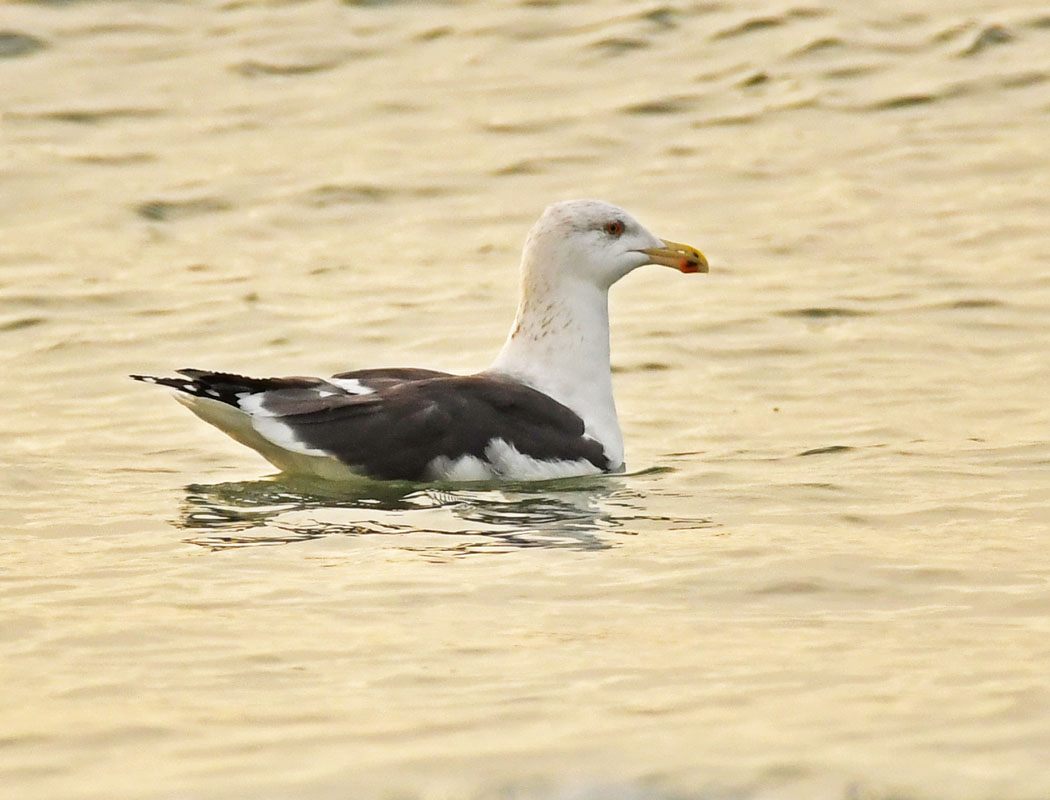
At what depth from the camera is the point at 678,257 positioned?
10617 millimetres

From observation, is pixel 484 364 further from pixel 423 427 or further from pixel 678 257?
pixel 423 427

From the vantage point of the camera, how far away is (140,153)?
57.9ft

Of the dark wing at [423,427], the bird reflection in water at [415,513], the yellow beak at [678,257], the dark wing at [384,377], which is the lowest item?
the bird reflection in water at [415,513]

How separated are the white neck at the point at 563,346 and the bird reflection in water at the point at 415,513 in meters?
0.68

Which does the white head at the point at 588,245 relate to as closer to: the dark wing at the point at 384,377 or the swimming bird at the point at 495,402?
the swimming bird at the point at 495,402

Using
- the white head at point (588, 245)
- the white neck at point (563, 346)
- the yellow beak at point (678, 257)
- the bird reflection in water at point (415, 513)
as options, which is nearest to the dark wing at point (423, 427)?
the bird reflection in water at point (415, 513)

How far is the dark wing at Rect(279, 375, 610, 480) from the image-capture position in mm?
9477

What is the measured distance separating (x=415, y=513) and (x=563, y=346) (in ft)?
5.67

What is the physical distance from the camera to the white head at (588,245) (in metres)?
10.4

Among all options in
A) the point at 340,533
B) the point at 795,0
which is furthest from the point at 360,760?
the point at 795,0

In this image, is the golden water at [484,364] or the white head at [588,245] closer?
the golden water at [484,364]

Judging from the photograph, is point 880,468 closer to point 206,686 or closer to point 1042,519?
point 1042,519

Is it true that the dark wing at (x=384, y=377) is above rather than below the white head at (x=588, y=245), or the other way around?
below

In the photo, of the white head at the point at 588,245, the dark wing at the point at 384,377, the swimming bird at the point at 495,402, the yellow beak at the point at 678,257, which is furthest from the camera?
A: the yellow beak at the point at 678,257
